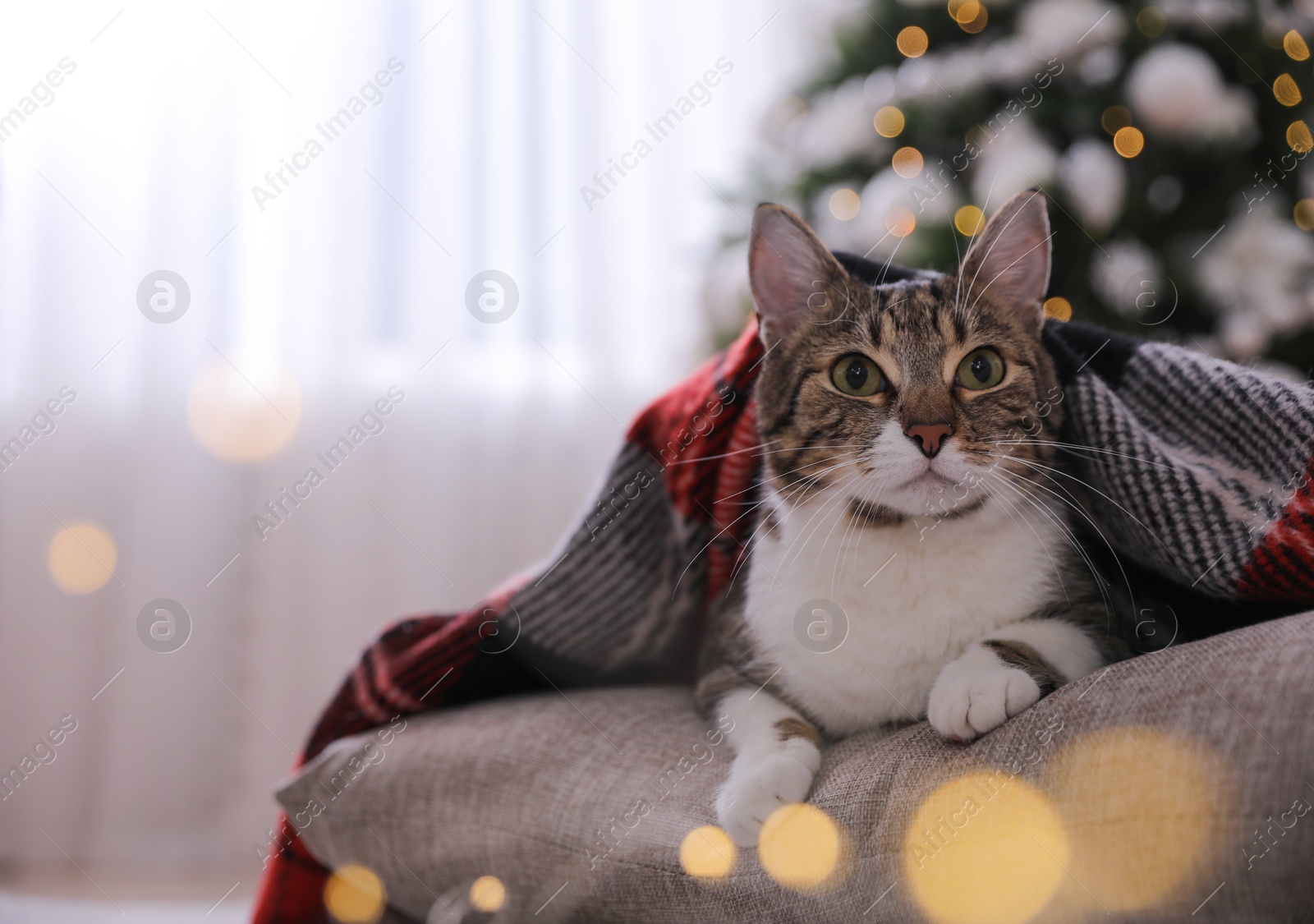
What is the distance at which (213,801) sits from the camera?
2.18 metres

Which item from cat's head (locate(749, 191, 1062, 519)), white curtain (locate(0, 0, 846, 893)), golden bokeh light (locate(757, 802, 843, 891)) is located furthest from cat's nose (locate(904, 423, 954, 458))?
white curtain (locate(0, 0, 846, 893))

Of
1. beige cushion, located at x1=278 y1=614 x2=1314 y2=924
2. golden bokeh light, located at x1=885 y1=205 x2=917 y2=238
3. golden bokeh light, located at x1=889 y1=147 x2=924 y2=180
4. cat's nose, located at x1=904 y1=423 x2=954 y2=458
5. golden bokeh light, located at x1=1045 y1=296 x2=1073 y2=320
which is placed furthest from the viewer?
golden bokeh light, located at x1=889 y1=147 x2=924 y2=180

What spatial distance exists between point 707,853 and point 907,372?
538 millimetres

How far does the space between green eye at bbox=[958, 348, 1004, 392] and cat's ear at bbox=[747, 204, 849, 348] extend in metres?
0.17

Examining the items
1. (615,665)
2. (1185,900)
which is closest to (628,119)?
(615,665)

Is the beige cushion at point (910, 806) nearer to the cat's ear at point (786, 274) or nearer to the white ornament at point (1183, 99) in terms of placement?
the cat's ear at point (786, 274)

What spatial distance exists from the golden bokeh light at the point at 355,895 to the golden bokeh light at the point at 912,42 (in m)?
1.86

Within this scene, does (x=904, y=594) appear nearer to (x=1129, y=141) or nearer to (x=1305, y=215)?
(x=1129, y=141)

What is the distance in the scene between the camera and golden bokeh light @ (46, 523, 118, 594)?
2.15m

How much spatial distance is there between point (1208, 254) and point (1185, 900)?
1.50 m

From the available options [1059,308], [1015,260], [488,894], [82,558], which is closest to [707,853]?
[488,894]

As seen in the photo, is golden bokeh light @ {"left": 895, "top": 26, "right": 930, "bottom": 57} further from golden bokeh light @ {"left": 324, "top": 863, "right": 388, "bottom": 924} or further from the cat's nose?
golden bokeh light @ {"left": 324, "top": 863, "right": 388, "bottom": 924}

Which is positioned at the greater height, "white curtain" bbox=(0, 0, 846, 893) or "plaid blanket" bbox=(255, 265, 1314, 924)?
"white curtain" bbox=(0, 0, 846, 893)

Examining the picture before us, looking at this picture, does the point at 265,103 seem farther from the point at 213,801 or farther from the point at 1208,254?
the point at 1208,254
